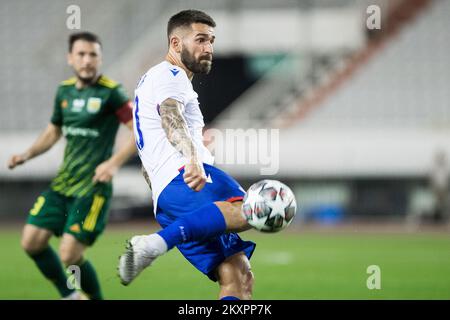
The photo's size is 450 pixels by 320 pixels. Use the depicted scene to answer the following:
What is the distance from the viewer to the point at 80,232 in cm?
672

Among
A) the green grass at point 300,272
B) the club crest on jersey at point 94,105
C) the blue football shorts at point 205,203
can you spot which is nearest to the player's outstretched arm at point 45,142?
the club crest on jersey at point 94,105

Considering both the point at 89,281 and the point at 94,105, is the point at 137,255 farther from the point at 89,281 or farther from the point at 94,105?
the point at 94,105

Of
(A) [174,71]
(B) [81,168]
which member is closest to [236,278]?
(A) [174,71]

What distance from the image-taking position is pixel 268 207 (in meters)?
4.70

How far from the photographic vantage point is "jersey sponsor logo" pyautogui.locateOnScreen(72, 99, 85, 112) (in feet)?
22.8

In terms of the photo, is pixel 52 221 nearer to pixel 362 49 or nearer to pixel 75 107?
pixel 75 107

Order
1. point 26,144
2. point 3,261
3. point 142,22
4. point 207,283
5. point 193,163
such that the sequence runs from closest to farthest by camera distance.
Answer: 1. point 193,163
2. point 207,283
3. point 3,261
4. point 26,144
5. point 142,22

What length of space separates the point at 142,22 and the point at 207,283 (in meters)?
15.6

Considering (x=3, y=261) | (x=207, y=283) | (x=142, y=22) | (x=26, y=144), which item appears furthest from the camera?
(x=142, y=22)

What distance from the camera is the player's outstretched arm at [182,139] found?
4.53m

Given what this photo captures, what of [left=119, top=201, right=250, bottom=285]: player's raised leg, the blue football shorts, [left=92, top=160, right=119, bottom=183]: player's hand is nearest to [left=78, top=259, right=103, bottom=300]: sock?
[left=92, top=160, right=119, bottom=183]: player's hand

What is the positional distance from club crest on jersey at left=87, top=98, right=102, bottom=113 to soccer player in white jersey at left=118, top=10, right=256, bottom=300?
6.21 ft

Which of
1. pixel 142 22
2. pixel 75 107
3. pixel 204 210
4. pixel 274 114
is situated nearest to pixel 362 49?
pixel 274 114

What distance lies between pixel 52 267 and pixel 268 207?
292 cm
